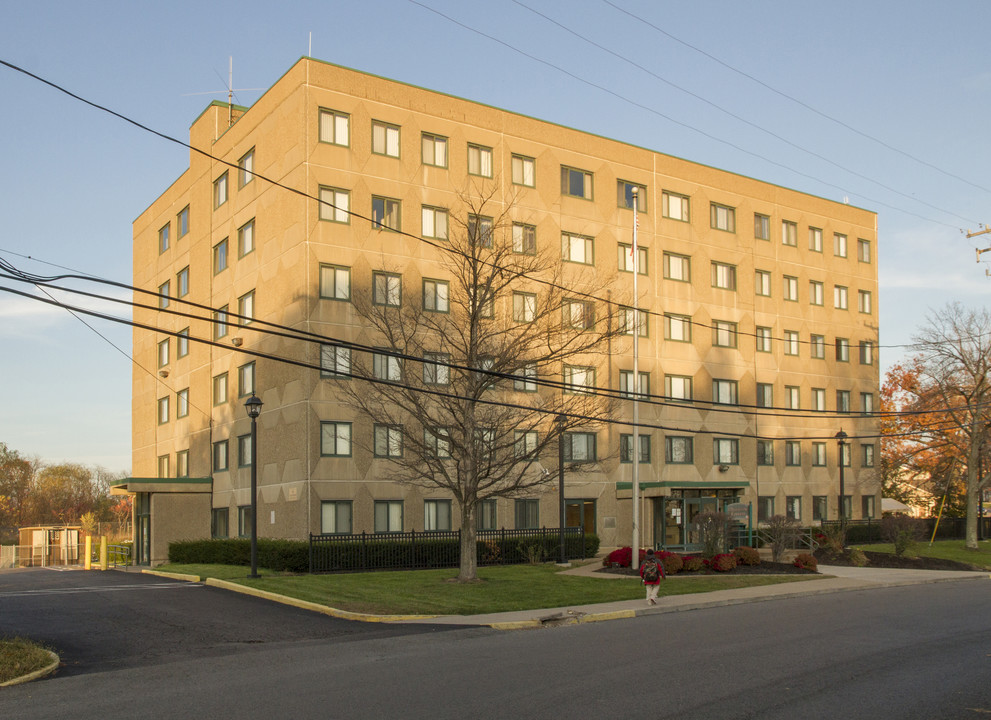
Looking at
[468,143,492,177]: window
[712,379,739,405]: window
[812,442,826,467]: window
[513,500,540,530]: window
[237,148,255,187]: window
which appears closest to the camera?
[237,148,255,187]: window

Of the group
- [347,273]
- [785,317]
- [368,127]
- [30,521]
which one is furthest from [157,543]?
[30,521]

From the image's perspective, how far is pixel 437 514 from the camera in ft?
133

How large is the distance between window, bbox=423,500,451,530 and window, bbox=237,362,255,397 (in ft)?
30.6

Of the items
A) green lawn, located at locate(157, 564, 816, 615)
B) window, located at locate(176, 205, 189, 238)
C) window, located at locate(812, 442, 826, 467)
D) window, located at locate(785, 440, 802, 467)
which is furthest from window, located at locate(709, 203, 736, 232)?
window, located at locate(176, 205, 189, 238)

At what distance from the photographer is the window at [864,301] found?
60562 millimetres

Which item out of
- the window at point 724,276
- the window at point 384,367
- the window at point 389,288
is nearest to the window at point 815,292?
the window at point 724,276

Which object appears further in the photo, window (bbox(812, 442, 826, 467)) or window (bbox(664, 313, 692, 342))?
window (bbox(812, 442, 826, 467))

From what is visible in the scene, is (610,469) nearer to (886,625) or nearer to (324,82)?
(324,82)

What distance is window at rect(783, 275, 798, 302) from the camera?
56.4 m

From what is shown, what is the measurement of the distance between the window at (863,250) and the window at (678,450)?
20.0 meters

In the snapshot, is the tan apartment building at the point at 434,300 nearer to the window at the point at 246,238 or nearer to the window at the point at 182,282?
the window at the point at 246,238

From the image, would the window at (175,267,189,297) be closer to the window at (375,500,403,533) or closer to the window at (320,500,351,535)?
the window at (320,500,351,535)

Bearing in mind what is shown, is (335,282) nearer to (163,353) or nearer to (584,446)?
(584,446)

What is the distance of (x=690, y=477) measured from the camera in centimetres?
5016
